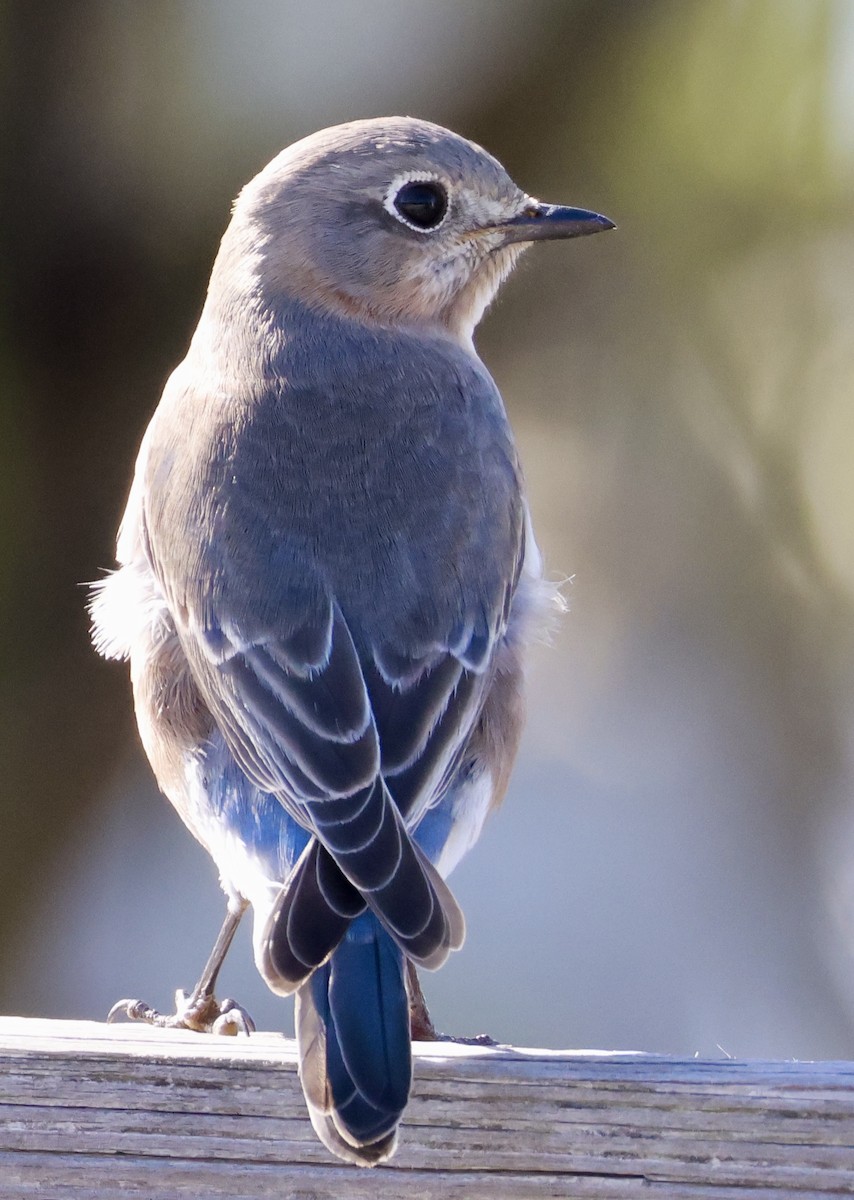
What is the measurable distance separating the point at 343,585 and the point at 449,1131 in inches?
36.7

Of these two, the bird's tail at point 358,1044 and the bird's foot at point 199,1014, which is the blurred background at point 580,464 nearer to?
the bird's foot at point 199,1014

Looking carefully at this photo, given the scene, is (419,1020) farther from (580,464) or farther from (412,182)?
(580,464)

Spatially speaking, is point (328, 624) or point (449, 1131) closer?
point (449, 1131)

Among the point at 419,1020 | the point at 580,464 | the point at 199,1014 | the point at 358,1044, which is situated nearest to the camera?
the point at 358,1044

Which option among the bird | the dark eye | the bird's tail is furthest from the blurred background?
the bird's tail

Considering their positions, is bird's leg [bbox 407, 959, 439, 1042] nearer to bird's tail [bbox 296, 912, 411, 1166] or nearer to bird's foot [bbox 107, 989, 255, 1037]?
bird's foot [bbox 107, 989, 255, 1037]

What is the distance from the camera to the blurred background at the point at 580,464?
14.4 ft

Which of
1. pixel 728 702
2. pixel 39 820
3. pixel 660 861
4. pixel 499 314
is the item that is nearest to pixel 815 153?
pixel 499 314

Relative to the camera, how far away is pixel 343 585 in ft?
8.36

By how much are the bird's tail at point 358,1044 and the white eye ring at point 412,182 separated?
64.4 inches

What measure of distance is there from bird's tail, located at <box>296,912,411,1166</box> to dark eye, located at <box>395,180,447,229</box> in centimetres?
164

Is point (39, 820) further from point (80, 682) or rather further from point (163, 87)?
point (163, 87)

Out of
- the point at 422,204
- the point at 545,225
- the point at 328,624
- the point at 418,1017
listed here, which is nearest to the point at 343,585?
the point at 328,624

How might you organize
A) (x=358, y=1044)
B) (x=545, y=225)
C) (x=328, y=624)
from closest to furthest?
(x=358, y=1044) < (x=328, y=624) < (x=545, y=225)
